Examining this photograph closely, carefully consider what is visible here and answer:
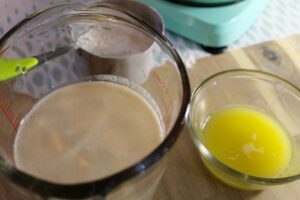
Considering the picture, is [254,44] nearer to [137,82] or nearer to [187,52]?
[187,52]

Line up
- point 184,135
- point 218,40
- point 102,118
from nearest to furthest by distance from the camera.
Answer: point 102,118, point 184,135, point 218,40

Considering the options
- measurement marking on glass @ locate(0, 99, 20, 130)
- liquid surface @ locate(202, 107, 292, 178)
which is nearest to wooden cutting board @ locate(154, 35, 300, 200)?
liquid surface @ locate(202, 107, 292, 178)

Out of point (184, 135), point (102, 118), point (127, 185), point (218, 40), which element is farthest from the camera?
point (218, 40)

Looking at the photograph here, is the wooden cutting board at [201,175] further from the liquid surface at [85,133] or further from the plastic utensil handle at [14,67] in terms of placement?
the plastic utensil handle at [14,67]

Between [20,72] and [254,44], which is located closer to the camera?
[20,72]

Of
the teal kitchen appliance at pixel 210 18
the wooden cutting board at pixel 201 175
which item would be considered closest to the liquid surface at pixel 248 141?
the wooden cutting board at pixel 201 175

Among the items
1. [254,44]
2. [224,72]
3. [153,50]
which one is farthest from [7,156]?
[254,44]

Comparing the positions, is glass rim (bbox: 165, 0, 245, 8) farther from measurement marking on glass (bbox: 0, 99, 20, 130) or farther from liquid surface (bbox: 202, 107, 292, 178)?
measurement marking on glass (bbox: 0, 99, 20, 130)

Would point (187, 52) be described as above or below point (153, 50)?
below
